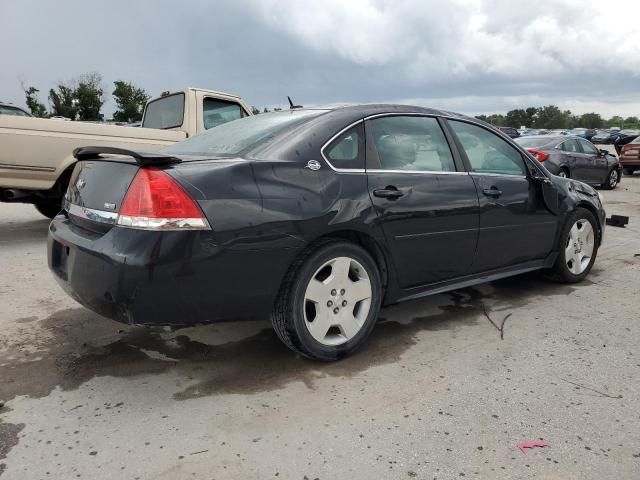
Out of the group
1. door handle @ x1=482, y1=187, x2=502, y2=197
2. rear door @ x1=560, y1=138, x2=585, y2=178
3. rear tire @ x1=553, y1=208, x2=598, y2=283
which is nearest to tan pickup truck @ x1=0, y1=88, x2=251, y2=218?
door handle @ x1=482, y1=187, x2=502, y2=197

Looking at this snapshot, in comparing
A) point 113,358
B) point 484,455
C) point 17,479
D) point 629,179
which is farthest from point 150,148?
point 629,179

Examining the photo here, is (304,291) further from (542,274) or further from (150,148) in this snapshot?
(150,148)

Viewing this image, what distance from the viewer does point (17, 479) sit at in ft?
6.83

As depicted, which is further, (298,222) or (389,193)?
(389,193)

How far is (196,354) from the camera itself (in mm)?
3266

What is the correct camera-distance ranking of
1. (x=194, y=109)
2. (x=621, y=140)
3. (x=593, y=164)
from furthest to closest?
(x=621, y=140) → (x=593, y=164) → (x=194, y=109)

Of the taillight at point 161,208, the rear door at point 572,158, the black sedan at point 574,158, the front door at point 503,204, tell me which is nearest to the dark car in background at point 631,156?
the black sedan at point 574,158

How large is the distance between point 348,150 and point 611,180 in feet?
43.5

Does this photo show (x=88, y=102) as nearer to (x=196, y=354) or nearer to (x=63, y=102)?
(x=63, y=102)

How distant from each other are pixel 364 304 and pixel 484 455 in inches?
46.5

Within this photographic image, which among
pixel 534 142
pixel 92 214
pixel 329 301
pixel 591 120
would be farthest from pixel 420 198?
pixel 591 120

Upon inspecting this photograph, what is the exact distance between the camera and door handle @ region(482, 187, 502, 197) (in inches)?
153

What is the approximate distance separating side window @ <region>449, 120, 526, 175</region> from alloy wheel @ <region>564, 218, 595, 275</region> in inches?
33.8

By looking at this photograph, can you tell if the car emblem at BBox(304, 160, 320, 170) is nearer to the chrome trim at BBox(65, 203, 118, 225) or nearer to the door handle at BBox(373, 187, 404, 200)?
the door handle at BBox(373, 187, 404, 200)
